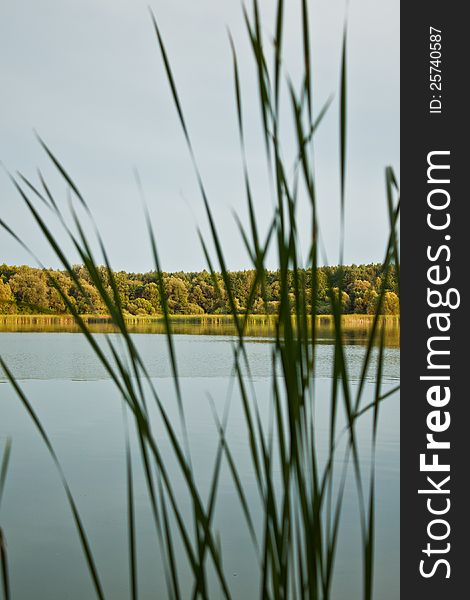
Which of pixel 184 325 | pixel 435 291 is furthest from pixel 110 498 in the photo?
pixel 184 325

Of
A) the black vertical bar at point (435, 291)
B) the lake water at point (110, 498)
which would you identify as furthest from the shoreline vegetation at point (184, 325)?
the black vertical bar at point (435, 291)

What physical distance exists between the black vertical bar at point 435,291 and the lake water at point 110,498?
1.77ft

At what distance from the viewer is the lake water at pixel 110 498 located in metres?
2.44

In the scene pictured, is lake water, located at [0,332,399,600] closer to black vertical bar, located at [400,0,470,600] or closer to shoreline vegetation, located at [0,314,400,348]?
black vertical bar, located at [400,0,470,600]

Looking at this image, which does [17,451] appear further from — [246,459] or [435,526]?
[435,526]

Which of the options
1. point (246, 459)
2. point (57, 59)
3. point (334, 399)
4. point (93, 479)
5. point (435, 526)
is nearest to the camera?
point (334, 399)

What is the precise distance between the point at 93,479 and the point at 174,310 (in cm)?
1763

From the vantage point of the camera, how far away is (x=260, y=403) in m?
6.05

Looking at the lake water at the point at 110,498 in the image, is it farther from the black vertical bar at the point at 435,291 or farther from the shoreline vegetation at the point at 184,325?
the shoreline vegetation at the point at 184,325

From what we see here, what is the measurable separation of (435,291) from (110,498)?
8.25 ft

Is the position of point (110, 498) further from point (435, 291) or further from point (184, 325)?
point (184, 325)

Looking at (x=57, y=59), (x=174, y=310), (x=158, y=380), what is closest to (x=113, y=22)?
(x=57, y=59)

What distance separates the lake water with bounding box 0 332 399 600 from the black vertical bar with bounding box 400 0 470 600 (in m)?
0.54

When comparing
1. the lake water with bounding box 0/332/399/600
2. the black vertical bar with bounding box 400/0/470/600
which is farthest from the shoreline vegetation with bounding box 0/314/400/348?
the black vertical bar with bounding box 400/0/470/600
